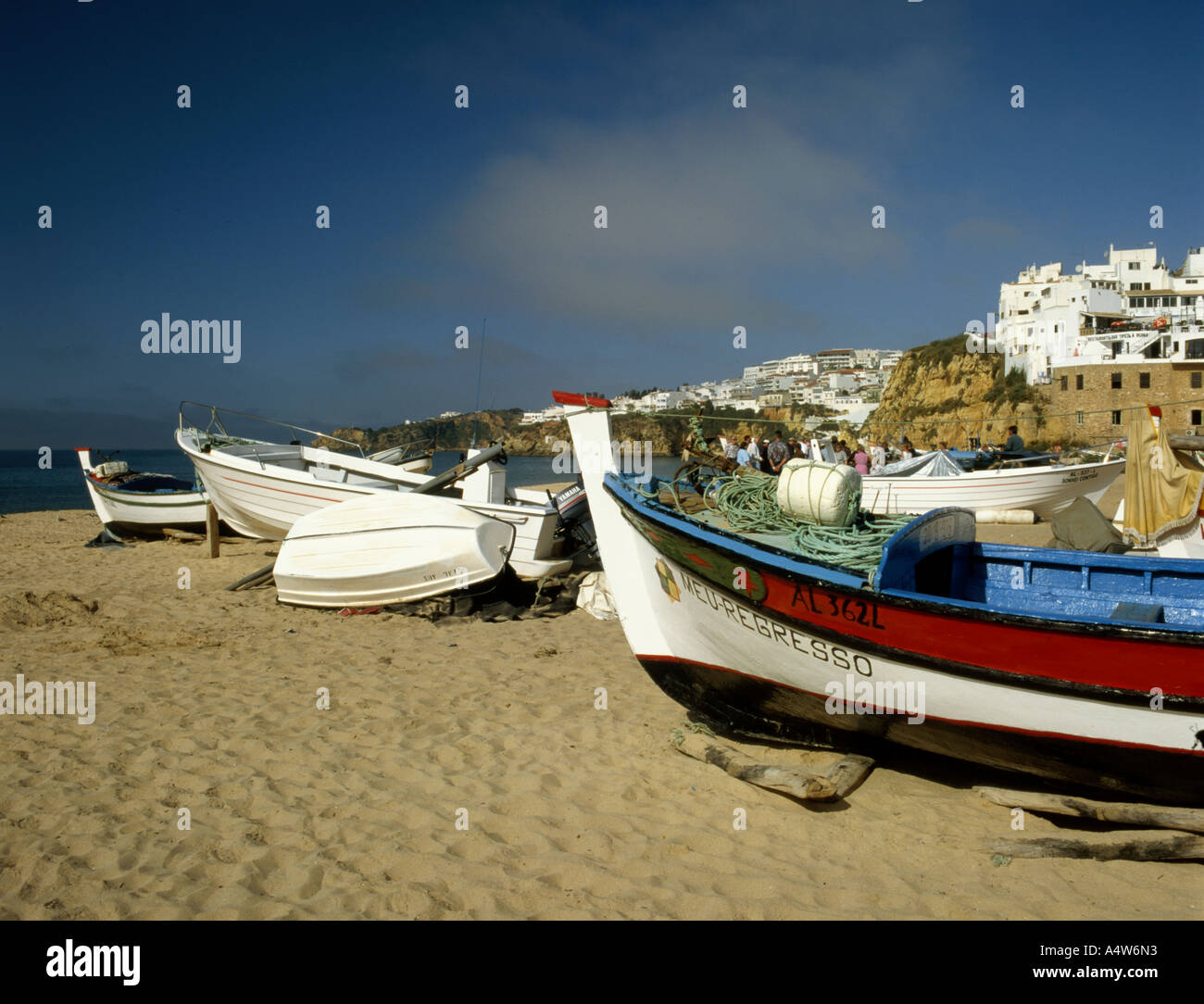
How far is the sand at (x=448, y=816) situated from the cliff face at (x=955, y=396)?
50.1 meters

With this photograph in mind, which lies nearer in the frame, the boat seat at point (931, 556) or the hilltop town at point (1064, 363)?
the boat seat at point (931, 556)

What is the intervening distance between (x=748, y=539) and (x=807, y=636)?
78 cm

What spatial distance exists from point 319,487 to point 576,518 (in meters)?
5.44

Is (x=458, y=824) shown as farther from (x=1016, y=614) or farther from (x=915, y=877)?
(x=1016, y=614)

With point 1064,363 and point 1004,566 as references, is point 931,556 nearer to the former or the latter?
point 1004,566

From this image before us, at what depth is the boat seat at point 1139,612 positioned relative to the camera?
505 centimetres

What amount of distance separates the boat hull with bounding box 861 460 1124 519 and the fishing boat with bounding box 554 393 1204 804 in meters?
11.2

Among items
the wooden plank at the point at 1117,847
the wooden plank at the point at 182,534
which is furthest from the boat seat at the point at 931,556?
the wooden plank at the point at 182,534

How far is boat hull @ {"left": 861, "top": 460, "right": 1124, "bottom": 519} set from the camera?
16.7 metres

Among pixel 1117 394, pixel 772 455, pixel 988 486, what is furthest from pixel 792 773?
pixel 1117 394

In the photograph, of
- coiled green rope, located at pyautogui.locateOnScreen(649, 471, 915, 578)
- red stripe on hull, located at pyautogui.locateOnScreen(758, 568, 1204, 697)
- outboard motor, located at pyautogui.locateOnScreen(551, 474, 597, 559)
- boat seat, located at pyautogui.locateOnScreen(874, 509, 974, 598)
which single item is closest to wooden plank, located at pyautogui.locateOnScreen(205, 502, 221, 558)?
outboard motor, located at pyautogui.locateOnScreen(551, 474, 597, 559)

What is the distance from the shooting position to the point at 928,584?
5.94m

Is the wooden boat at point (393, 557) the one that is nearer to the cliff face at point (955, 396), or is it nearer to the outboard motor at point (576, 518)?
the outboard motor at point (576, 518)
